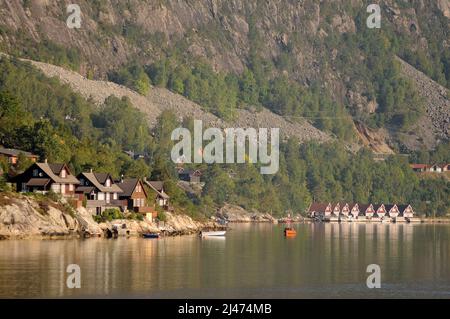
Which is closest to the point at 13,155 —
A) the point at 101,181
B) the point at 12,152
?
the point at 12,152

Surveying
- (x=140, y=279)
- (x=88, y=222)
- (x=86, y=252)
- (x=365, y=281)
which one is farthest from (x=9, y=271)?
(x=88, y=222)

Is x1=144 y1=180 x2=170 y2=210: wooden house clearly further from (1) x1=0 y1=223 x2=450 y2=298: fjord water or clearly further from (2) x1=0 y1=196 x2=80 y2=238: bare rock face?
(2) x1=0 y1=196 x2=80 y2=238: bare rock face

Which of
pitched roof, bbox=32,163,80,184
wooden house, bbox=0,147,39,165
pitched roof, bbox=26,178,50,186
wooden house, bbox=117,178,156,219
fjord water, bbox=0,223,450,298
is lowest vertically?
fjord water, bbox=0,223,450,298

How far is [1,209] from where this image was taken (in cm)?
12456

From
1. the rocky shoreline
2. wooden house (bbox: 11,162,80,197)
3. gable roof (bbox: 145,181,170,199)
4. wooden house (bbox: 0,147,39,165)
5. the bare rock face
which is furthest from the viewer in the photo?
gable roof (bbox: 145,181,170,199)

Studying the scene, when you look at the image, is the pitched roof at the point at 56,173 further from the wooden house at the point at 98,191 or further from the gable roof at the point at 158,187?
the gable roof at the point at 158,187

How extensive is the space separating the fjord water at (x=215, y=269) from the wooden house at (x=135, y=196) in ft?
44.8

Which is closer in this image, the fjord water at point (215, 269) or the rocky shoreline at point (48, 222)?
the fjord water at point (215, 269)

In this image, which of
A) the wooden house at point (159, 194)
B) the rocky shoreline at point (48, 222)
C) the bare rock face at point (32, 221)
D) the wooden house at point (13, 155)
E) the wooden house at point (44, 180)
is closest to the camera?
the bare rock face at point (32, 221)

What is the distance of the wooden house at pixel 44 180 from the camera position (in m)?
140

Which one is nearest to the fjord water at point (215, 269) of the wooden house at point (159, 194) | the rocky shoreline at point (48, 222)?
the rocky shoreline at point (48, 222)

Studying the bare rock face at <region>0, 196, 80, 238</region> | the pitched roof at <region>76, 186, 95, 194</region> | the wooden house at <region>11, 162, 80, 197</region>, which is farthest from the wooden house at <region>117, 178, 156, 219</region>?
the bare rock face at <region>0, 196, 80, 238</region>

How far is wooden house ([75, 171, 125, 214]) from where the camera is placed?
147m

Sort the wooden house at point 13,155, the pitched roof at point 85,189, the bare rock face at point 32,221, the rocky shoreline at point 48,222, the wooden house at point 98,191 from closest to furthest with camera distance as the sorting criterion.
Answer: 1. the bare rock face at point 32,221
2. the rocky shoreline at point 48,222
3. the wooden house at point 98,191
4. the pitched roof at point 85,189
5. the wooden house at point 13,155
